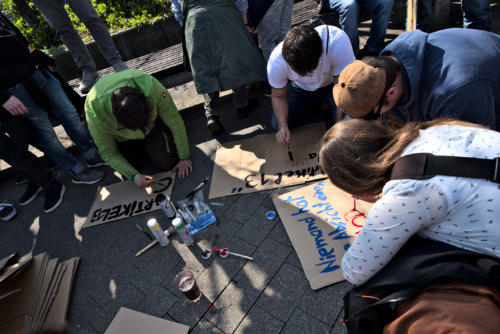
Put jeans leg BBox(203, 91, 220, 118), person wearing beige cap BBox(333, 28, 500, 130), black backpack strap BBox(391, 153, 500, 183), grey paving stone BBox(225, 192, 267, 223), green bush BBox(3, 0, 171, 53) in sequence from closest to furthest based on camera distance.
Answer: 1. black backpack strap BBox(391, 153, 500, 183)
2. person wearing beige cap BBox(333, 28, 500, 130)
3. grey paving stone BBox(225, 192, 267, 223)
4. jeans leg BBox(203, 91, 220, 118)
5. green bush BBox(3, 0, 171, 53)

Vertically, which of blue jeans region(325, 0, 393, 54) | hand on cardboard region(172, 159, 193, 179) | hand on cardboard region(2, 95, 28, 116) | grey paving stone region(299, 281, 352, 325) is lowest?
grey paving stone region(299, 281, 352, 325)

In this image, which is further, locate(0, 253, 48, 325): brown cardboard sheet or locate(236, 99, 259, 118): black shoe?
locate(236, 99, 259, 118): black shoe

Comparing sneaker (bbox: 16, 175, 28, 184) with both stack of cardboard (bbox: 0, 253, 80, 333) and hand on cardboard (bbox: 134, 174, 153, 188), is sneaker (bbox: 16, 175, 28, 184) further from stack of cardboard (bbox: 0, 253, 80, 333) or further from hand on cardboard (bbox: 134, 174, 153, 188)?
hand on cardboard (bbox: 134, 174, 153, 188)

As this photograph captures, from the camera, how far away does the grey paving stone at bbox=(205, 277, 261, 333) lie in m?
1.84

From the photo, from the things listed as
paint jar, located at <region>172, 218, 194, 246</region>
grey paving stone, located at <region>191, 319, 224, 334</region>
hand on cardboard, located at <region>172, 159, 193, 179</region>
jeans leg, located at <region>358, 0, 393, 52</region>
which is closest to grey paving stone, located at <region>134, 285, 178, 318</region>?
grey paving stone, located at <region>191, 319, 224, 334</region>

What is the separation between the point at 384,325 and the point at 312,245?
84cm

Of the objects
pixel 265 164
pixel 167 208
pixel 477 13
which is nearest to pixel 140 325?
pixel 167 208

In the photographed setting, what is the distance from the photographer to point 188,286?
6.23 ft

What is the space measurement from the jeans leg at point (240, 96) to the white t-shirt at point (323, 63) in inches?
36.8

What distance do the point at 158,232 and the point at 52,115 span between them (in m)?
1.97

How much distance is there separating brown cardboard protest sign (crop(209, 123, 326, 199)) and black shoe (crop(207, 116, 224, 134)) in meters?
0.29

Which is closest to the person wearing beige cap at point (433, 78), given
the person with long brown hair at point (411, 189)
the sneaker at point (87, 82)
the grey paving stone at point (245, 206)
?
the person with long brown hair at point (411, 189)

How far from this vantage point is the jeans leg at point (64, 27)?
11.6ft

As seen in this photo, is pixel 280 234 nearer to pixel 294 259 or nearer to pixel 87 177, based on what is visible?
pixel 294 259
